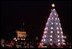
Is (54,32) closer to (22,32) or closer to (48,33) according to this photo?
(48,33)

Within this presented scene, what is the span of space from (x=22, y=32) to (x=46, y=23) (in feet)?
11.1

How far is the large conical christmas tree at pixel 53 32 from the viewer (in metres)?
24.1

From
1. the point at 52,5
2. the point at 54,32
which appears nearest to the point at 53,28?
the point at 54,32

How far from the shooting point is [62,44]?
78.0ft

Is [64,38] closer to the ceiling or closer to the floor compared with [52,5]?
closer to the floor

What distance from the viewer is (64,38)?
24297 millimetres

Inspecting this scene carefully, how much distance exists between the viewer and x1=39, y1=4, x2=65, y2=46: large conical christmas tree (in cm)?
2409

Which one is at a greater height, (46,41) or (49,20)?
(49,20)

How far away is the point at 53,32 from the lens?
24.4 metres

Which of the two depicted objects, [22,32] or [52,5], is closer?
[22,32]

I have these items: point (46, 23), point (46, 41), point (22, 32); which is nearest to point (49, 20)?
point (46, 23)

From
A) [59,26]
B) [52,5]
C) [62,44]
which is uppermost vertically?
[52,5]

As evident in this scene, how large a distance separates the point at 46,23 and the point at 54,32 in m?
1.19

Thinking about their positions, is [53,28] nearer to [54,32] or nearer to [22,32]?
[54,32]
